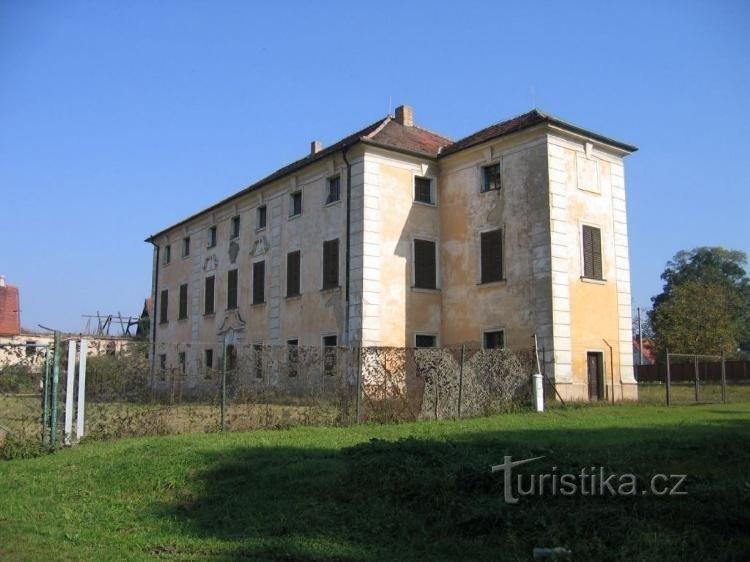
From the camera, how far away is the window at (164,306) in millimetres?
38719

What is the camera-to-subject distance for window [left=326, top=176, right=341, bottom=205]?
2597 centimetres

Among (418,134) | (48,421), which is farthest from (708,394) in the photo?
(48,421)

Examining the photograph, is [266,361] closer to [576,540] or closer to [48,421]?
[48,421]

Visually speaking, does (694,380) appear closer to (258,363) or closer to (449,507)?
(258,363)

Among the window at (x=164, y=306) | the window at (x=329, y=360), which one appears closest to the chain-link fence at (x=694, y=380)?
the window at (x=329, y=360)

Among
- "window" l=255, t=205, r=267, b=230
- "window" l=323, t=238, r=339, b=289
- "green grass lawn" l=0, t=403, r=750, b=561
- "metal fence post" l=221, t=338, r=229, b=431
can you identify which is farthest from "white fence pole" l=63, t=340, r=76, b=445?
"window" l=255, t=205, r=267, b=230

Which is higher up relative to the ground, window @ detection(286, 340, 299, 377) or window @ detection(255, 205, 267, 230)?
window @ detection(255, 205, 267, 230)

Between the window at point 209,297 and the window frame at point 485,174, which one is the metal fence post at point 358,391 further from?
the window at point 209,297

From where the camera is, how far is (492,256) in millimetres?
23734

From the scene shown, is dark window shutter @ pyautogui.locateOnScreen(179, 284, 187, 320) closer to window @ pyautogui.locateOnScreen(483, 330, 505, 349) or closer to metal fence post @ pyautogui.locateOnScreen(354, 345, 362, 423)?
window @ pyautogui.locateOnScreen(483, 330, 505, 349)

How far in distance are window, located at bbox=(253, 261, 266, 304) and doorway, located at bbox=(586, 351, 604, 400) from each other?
1352cm

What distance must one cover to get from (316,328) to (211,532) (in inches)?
745

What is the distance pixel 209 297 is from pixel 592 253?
61.2 feet

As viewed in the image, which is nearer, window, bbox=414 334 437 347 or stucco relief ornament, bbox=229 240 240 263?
window, bbox=414 334 437 347
